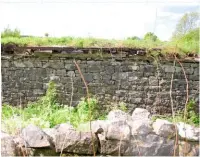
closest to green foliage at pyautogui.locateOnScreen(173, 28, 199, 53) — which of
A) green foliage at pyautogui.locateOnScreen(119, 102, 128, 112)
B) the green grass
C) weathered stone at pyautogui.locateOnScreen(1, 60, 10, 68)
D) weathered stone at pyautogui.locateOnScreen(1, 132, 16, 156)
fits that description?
the green grass

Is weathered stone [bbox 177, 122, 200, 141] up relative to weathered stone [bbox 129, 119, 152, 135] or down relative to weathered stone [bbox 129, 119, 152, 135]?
down

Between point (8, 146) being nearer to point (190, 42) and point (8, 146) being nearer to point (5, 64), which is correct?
point (5, 64)

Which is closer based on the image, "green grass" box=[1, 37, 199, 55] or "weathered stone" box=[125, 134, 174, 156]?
"weathered stone" box=[125, 134, 174, 156]

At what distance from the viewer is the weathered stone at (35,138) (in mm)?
2283

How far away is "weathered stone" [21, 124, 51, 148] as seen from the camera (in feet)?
7.49

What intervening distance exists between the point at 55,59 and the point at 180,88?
234cm

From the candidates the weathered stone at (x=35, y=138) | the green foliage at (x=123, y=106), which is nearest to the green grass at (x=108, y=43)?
the green foliage at (x=123, y=106)

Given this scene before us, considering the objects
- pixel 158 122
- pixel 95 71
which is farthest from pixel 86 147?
pixel 95 71

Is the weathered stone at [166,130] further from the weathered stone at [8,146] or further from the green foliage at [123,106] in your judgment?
the green foliage at [123,106]

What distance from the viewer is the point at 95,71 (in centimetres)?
777

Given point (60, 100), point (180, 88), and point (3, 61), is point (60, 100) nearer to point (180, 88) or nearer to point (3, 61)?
point (3, 61)

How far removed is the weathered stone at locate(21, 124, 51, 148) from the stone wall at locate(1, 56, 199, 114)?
17.5ft

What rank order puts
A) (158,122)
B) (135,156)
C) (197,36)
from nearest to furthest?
(135,156) → (158,122) → (197,36)

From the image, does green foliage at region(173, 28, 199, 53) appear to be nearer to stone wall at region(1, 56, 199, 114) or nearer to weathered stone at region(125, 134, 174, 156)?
stone wall at region(1, 56, 199, 114)
